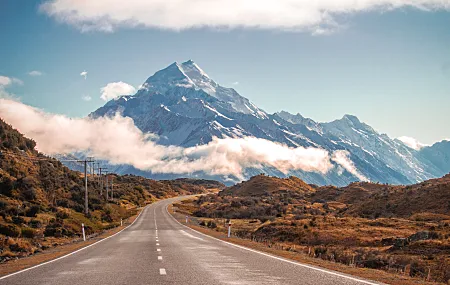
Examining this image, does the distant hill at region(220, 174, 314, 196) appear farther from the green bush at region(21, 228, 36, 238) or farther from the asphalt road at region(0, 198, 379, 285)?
the asphalt road at region(0, 198, 379, 285)

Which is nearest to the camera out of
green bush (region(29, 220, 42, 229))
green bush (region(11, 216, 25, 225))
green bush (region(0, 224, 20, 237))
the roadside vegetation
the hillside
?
the roadside vegetation

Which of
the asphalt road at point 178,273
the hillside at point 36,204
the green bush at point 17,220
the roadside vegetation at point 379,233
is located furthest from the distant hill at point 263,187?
the asphalt road at point 178,273

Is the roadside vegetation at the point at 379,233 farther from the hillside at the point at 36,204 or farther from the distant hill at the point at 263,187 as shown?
the distant hill at the point at 263,187

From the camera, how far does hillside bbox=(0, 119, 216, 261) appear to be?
40162 millimetres

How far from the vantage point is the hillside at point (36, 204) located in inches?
1581

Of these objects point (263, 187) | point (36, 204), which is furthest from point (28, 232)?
point (263, 187)

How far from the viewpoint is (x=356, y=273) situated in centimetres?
1506

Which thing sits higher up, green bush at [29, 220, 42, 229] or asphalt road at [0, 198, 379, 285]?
asphalt road at [0, 198, 379, 285]

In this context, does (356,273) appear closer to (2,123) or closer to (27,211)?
(27,211)

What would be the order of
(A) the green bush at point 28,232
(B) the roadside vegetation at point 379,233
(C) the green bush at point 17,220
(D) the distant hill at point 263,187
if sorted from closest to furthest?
(B) the roadside vegetation at point 379,233 → (A) the green bush at point 28,232 → (C) the green bush at point 17,220 → (D) the distant hill at point 263,187

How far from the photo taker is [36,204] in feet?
179

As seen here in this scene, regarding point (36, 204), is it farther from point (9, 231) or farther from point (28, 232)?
point (9, 231)

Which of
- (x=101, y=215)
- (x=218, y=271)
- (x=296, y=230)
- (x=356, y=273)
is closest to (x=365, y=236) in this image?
(x=296, y=230)

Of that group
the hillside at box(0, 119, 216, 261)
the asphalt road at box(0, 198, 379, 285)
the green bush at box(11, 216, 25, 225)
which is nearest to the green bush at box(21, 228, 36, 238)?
the hillside at box(0, 119, 216, 261)
